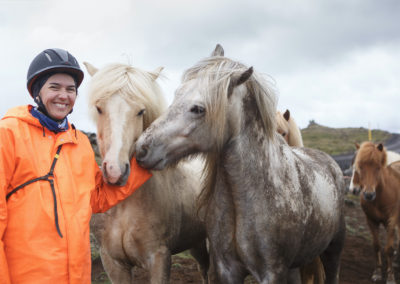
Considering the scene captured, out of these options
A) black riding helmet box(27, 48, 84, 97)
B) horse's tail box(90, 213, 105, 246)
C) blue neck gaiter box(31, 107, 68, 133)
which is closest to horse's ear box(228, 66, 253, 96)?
black riding helmet box(27, 48, 84, 97)

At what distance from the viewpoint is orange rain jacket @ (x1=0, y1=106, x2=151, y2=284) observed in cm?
211

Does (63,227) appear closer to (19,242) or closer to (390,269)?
(19,242)

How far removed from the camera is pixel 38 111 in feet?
7.68

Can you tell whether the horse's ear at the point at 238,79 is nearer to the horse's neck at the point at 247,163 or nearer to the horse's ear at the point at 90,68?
the horse's neck at the point at 247,163

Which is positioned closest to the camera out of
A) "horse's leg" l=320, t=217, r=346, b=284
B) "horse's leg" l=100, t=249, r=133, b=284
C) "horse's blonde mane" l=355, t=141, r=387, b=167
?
"horse's leg" l=100, t=249, r=133, b=284

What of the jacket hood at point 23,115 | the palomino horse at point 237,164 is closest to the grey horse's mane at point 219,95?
the palomino horse at point 237,164

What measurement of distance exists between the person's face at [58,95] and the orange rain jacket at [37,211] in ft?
0.43

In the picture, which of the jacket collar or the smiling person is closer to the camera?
the smiling person

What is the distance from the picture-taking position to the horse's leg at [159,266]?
3.02 meters

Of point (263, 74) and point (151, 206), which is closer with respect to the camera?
point (263, 74)

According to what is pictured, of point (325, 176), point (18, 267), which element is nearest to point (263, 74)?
point (325, 176)

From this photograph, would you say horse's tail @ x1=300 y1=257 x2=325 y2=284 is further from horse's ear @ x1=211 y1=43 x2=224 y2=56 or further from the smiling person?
the smiling person

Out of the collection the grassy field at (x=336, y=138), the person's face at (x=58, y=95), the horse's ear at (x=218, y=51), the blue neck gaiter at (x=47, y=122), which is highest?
the horse's ear at (x=218, y=51)

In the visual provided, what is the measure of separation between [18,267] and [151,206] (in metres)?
1.20
